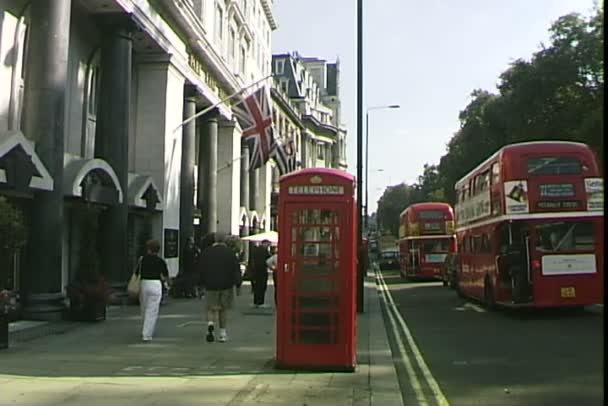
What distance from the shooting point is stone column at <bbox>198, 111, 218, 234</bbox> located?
30.1 metres

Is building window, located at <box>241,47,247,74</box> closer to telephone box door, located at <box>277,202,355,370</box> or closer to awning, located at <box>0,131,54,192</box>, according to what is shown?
awning, located at <box>0,131,54,192</box>

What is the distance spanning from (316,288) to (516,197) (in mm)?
9397

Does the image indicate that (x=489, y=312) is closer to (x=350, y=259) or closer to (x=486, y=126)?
(x=350, y=259)

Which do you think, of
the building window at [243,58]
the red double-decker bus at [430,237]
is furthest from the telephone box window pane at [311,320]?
the building window at [243,58]

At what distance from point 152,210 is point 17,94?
21.4 feet

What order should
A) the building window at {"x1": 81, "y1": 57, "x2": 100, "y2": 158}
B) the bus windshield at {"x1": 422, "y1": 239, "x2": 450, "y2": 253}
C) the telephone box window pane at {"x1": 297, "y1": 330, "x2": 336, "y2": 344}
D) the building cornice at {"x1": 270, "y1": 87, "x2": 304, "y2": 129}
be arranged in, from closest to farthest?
1. the telephone box window pane at {"x1": 297, "y1": 330, "x2": 336, "y2": 344}
2. the building window at {"x1": 81, "y1": 57, "x2": 100, "y2": 158}
3. the bus windshield at {"x1": 422, "y1": 239, "x2": 450, "y2": 253}
4. the building cornice at {"x1": 270, "y1": 87, "x2": 304, "y2": 129}

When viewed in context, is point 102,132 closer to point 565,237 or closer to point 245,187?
point 565,237

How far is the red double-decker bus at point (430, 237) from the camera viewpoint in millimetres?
35250

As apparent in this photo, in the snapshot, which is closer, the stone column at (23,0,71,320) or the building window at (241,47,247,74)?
the stone column at (23,0,71,320)

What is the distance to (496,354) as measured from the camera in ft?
37.6

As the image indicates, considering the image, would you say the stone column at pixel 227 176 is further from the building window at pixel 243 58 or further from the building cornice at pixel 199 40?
the building window at pixel 243 58

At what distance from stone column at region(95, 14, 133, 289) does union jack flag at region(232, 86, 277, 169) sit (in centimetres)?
964

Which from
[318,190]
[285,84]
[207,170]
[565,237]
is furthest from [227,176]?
[285,84]

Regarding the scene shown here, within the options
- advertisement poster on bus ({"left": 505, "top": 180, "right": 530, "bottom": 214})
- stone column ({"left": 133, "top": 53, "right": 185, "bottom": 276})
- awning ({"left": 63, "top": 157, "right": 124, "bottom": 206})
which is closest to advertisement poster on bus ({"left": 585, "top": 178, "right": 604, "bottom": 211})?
advertisement poster on bus ({"left": 505, "top": 180, "right": 530, "bottom": 214})
